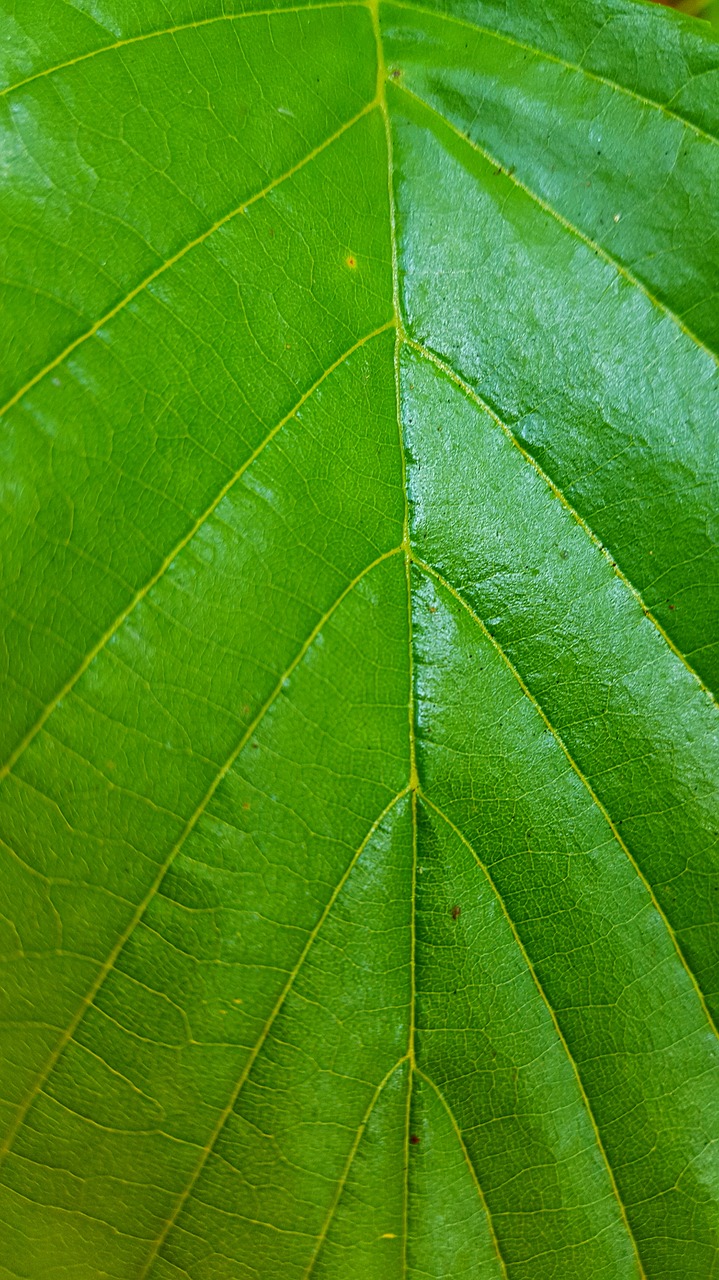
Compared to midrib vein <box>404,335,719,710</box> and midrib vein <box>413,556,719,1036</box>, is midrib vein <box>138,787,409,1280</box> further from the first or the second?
midrib vein <box>404,335,719,710</box>

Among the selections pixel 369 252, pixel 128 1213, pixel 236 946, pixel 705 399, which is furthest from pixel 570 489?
pixel 128 1213

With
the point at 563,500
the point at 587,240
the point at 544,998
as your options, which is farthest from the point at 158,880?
the point at 587,240

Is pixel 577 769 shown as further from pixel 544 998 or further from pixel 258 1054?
pixel 258 1054

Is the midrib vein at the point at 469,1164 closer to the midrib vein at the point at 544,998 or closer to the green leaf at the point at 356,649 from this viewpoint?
the green leaf at the point at 356,649

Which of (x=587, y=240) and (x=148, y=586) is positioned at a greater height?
(x=587, y=240)

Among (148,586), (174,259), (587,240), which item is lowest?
(148,586)

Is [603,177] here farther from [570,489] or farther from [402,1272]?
[402,1272]

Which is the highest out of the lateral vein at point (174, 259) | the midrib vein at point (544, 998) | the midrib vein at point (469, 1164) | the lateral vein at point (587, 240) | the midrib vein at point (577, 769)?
the lateral vein at point (587, 240)

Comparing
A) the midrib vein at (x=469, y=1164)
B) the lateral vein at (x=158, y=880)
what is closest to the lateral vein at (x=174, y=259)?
the lateral vein at (x=158, y=880)

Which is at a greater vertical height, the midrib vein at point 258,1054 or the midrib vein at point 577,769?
the midrib vein at point 577,769
